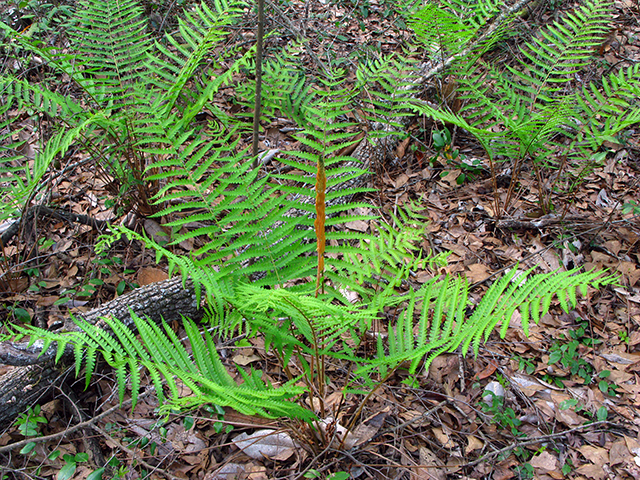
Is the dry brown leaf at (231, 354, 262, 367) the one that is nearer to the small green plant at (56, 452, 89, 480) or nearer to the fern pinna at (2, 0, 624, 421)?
the fern pinna at (2, 0, 624, 421)

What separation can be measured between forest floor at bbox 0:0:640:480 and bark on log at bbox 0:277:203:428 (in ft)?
0.38

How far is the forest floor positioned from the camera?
203 centimetres

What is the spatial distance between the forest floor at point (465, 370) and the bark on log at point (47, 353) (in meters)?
0.11

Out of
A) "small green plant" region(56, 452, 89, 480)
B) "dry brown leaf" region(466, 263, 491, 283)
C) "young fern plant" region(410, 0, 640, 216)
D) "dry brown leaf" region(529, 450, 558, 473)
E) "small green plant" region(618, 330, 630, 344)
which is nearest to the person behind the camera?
"small green plant" region(56, 452, 89, 480)

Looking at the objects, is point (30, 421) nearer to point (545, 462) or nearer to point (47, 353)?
point (47, 353)

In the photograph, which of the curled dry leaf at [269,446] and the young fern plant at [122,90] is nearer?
the curled dry leaf at [269,446]

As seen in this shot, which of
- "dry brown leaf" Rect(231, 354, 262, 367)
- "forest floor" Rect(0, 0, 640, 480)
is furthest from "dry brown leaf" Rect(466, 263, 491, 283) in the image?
"dry brown leaf" Rect(231, 354, 262, 367)

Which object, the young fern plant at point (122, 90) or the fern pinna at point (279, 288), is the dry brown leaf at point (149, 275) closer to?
the young fern plant at point (122, 90)

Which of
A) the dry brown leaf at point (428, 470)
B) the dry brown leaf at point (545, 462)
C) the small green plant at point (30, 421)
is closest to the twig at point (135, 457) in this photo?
the small green plant at point (30, 421)

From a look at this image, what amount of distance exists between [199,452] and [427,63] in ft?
11.8

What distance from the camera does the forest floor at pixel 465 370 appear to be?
2.03m

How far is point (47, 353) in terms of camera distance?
2061 millimetres

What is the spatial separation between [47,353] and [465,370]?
2141mm

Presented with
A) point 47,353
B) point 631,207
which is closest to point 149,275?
point 47,353
